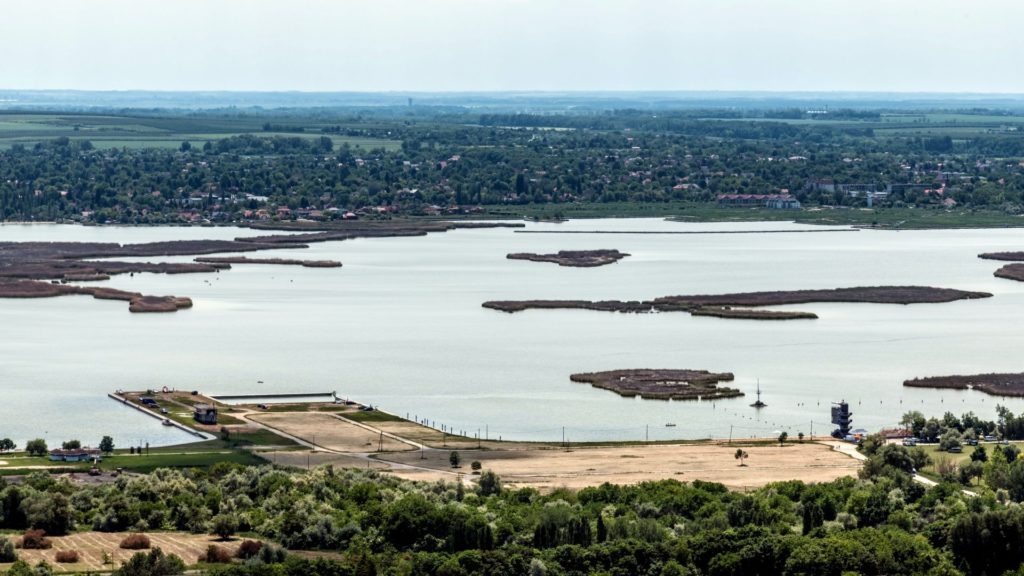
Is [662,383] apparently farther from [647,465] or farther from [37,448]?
[37,448]

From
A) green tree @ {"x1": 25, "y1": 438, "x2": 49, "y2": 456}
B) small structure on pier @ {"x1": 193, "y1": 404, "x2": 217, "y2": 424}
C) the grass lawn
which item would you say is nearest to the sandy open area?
the grass lawn

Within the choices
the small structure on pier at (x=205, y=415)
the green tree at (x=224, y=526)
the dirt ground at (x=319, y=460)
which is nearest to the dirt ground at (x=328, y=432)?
the dirt ground at (x=319, y=460)

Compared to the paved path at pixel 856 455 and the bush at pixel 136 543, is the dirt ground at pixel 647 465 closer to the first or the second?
the paved path at pixel 856 455

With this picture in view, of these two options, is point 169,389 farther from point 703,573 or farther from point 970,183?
point 970,183

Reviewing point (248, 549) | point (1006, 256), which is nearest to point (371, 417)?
point (248, 549)

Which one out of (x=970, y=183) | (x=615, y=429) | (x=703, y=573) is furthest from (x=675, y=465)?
(x=970, y=183)

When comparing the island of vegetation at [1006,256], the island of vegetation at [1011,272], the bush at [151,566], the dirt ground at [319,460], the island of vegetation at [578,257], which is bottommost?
the island of vegetation at [578,257]
